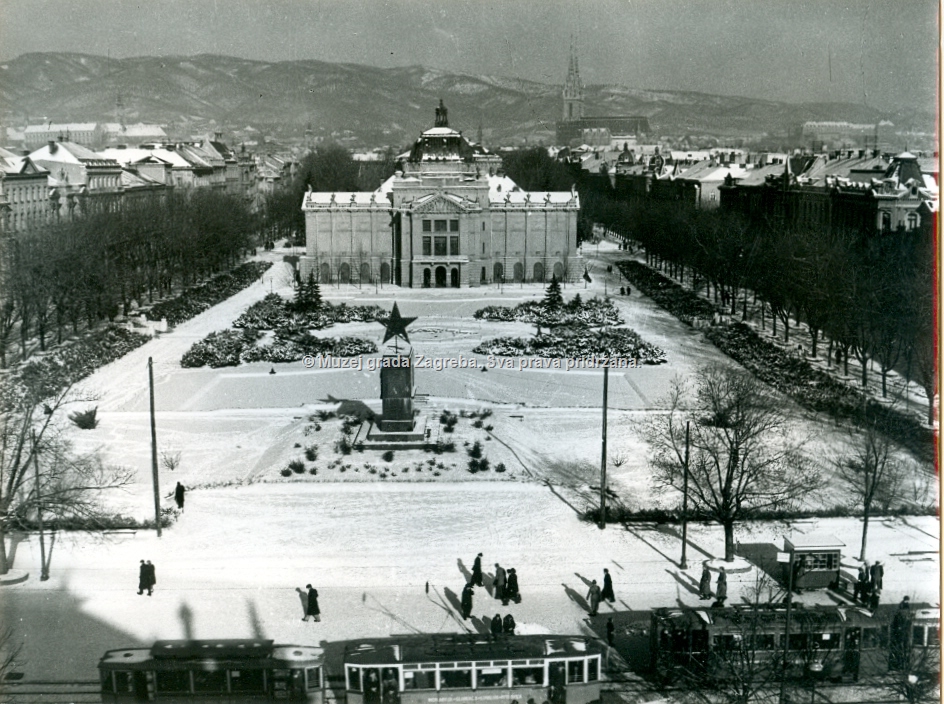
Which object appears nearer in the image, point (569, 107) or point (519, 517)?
point (519, 517)

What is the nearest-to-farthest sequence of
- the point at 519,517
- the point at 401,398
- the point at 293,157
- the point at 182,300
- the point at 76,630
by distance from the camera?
1. the point at 76,630
2. the point at 519,517
3. the point at 401,398
4. the point at 182,300
5. the point at 293,157

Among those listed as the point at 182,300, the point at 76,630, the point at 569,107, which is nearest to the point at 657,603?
the point at 76,630

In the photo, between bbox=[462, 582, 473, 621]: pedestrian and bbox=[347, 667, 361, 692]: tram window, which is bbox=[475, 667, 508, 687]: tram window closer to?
bbox=[347, 667, 361, 692]: tram window

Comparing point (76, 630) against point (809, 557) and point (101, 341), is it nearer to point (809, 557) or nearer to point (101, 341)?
point (809, 557)

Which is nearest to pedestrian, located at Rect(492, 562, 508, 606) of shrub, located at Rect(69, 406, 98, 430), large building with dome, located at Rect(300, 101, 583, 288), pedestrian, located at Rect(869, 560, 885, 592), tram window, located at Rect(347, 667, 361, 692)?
tram window, located at Rect(347, 667, 361, 692)

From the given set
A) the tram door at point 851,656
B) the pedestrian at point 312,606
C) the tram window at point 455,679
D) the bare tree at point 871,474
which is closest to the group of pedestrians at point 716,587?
the tram door at point 851,656

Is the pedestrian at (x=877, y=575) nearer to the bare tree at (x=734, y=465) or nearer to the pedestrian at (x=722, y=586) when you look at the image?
the pedestrian at (x=722, y=586)

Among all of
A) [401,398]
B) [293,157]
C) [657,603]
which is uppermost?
[293,157]
